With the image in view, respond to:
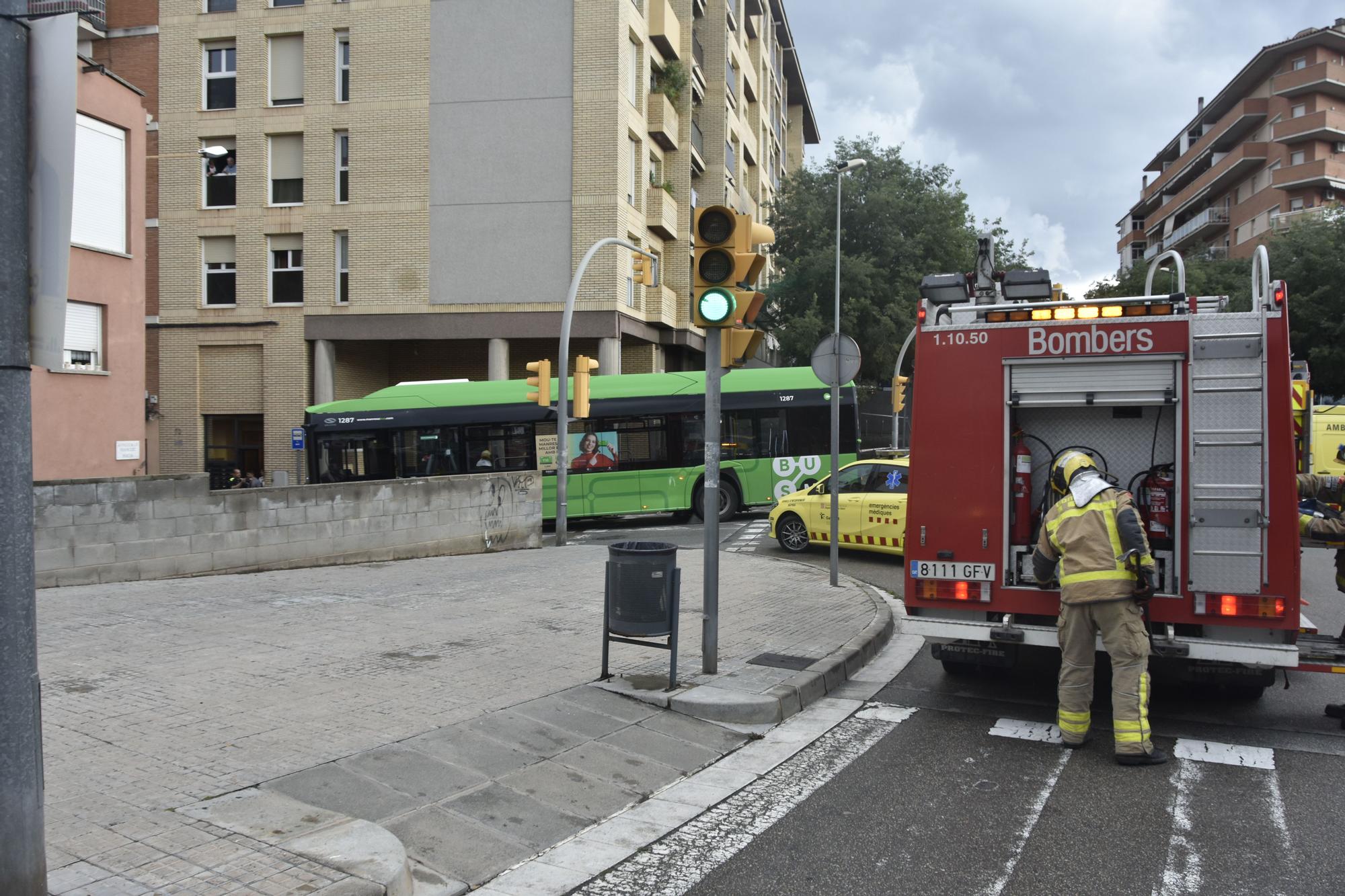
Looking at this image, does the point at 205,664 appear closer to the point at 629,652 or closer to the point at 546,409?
the point at 629,652

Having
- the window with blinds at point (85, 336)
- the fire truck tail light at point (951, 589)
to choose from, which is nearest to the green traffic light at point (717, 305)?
the fire truck tail light at point (951, 589)

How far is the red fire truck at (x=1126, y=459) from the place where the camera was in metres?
6.26

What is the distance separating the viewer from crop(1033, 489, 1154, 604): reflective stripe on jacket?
599 centimetres

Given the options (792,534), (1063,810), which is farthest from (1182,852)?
(792,534)

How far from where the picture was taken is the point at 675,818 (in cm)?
516

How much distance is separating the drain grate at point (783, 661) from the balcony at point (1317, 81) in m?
58.1

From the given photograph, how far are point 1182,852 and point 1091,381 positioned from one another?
3143mm

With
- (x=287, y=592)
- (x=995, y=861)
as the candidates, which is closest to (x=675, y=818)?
(x=995, y=861)

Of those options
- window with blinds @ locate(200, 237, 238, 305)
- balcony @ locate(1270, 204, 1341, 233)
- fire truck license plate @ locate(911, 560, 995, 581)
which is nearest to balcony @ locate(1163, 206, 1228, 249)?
balcony @ locate(1270, 204, 1341, 233)

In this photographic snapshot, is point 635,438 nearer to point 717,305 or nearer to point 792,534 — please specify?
point 792,534

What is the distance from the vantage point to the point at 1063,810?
17.0 feet

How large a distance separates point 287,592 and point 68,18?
8488 mm

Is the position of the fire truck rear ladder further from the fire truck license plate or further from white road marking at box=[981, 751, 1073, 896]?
white road marking at box=[981, 751, 1073, 896]

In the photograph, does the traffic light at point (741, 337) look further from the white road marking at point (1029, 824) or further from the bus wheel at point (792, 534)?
the bus wheel at point (792, 534)
